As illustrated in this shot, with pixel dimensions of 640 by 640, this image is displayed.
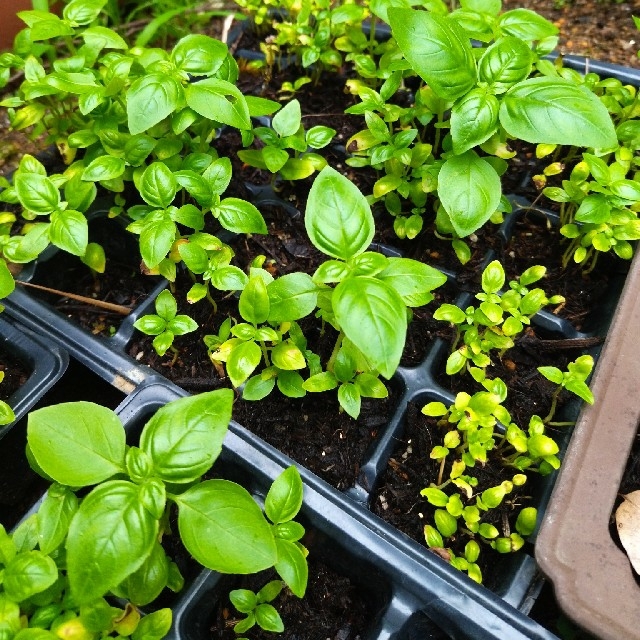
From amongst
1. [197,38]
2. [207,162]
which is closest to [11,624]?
[207,162]

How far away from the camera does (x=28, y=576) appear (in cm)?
76

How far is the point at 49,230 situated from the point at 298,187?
0.60 metres

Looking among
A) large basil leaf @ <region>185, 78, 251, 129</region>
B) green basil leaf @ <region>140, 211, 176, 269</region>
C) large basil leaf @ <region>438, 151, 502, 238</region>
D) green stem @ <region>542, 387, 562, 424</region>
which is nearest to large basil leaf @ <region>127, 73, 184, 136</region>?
large basil leaf @ <region>185, 78, 251, 129</region>

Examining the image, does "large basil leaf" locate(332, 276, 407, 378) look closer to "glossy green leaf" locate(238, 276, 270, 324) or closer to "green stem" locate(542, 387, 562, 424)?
"glossy green leaf" locate(238, 276, 270, 324)

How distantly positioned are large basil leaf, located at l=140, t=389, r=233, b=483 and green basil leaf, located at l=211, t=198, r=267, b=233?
427 mm

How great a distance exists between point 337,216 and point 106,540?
21.4 inches

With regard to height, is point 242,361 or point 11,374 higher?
point 242,361

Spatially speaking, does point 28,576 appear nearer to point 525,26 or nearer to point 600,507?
point 600,507

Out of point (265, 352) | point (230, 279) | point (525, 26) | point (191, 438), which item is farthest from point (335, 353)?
point (525, 26)

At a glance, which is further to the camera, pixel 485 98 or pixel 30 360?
pixel 30 360

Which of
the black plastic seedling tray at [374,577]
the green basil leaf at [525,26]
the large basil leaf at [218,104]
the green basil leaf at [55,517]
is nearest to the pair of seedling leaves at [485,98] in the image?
the green basil leaf at [525,26]

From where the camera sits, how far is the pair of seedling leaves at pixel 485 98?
1.02 meters

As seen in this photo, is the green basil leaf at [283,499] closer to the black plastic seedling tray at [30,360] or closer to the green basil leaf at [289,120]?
the black plastic seedling tray at [30,360]

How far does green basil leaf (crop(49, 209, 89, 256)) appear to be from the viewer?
1127mm
